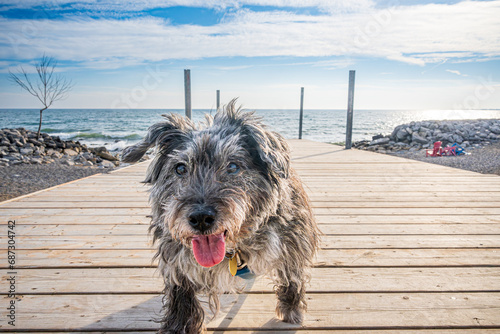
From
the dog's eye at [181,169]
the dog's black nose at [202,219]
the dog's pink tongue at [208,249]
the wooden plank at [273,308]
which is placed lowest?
the wooden plank at [273,308]

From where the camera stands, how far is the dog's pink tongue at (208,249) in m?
1.64

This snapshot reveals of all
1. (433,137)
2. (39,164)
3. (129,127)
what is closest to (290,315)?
(39,164)

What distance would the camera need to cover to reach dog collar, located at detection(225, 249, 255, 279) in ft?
6.10

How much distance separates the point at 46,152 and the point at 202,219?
14264mm

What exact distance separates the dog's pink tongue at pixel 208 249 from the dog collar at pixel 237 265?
0.23 metres

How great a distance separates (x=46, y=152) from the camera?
13281 millimetres

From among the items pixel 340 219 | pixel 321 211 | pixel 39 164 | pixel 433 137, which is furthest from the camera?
pixel 433 137

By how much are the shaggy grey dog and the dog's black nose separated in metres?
0.06

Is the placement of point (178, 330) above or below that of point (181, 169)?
below

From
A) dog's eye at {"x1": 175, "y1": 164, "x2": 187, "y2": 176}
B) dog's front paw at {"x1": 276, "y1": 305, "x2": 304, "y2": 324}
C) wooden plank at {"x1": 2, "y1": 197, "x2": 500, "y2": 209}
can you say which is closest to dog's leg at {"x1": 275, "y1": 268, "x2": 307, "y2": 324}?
dog's front paw at {"x1": 276, "y1": 305, "x2": 304, "y2": 324}

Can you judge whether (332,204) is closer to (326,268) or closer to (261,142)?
(326,268)

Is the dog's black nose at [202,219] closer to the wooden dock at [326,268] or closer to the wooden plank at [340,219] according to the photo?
the wooden dock at [326,268]

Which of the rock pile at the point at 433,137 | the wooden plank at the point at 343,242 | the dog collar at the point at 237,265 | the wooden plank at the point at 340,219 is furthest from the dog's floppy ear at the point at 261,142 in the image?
the rock pile at the point at 433,137

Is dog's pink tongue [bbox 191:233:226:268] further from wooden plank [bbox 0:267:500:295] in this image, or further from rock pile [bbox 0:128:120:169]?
rock pile [bbox 0:128:120:169]
